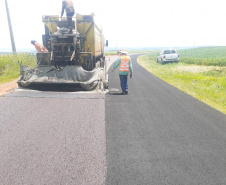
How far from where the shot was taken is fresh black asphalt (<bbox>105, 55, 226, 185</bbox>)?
9.82 ft

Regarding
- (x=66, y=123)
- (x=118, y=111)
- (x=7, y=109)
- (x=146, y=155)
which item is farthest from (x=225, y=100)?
(x=7, y=109)

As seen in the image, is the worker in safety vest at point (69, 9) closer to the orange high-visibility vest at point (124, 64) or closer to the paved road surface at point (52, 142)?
the orange high-visibility vest at point (124, 64)

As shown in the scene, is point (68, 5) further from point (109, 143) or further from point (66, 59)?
point (109, 143)

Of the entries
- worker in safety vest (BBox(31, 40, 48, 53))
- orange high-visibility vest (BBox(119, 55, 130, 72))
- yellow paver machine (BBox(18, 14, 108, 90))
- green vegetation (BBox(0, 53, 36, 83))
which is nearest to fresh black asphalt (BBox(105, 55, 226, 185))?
orange high-visibility vest (BBox(119, 55, 130, 72))

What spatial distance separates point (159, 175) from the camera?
2990 mm

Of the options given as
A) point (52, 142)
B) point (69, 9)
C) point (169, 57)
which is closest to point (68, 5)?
point (69, 9)

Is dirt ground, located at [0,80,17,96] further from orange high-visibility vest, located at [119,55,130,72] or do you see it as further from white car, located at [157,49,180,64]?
white car, located at [157,49,180,64]

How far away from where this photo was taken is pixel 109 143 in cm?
391

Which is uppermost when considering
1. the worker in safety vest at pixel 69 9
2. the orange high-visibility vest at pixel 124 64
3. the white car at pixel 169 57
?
the worker in safety vest at pixel 69 9

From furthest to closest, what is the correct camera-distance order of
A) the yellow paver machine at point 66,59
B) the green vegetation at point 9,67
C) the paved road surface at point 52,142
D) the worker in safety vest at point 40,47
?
the green vegetation at point 9,67
the worker in safety vest at point 40,47
the yellow paver machine at point 66,59
the paved road surface at point 52,142

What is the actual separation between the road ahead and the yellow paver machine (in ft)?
4.84

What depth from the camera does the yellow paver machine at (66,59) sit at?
316 inches

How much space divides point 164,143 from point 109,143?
108 cm

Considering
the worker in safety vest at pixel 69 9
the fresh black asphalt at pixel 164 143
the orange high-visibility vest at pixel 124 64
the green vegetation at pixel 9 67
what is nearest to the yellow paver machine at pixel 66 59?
the worker in safety vest at pixel 69 9
